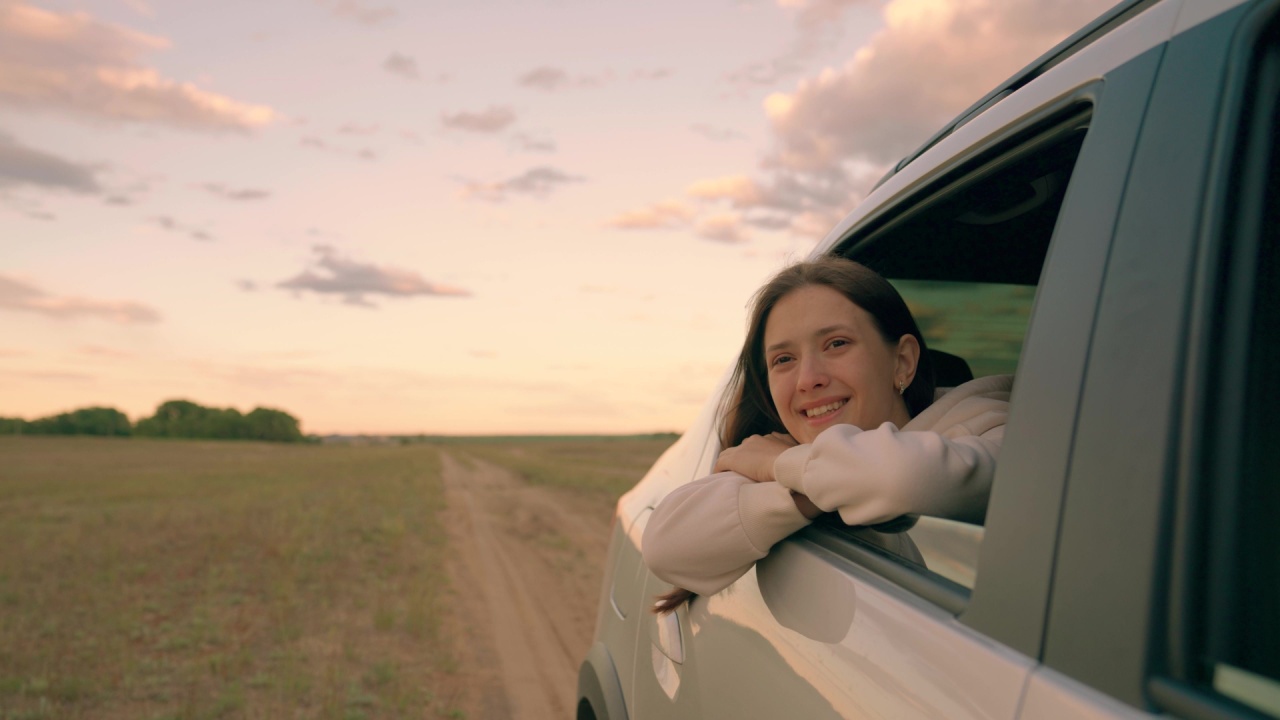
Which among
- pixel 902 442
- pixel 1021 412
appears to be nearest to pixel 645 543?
pixel 902 442

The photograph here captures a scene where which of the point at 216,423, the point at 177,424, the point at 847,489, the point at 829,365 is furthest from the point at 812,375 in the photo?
the point at 216,423

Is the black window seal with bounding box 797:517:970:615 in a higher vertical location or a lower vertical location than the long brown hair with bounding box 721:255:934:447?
lower

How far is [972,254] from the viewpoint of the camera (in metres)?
2.30

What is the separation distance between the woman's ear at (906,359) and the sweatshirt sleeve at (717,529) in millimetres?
502

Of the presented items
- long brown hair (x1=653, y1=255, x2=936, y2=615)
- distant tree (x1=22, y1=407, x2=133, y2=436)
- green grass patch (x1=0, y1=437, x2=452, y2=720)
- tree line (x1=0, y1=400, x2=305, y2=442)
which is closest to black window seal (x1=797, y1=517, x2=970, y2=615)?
long brown hair (x1=653, y1=255, x2=936, y2=615)

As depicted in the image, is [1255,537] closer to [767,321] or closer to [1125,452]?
[1125,452]

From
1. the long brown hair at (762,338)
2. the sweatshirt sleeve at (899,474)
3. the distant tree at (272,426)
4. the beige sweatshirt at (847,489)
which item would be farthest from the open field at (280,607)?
the distant tree at (272,426)

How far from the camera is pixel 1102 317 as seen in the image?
0.94 meters

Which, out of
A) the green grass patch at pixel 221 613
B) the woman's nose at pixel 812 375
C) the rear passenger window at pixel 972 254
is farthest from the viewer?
the green grass patch at pixel 221 613

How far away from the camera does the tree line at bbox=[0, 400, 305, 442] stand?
102625 mm

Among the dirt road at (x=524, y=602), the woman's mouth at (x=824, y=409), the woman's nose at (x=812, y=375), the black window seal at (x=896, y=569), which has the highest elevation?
the woman's nose at (x=812, y=375)

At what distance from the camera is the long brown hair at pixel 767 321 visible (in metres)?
1.96

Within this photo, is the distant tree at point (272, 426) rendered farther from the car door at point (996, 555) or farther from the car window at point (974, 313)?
the car door at point (996, 555)

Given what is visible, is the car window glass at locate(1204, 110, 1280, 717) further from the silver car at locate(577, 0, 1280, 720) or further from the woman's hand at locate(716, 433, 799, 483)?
the woman's hand at locate(716, 433, 799, 483)
